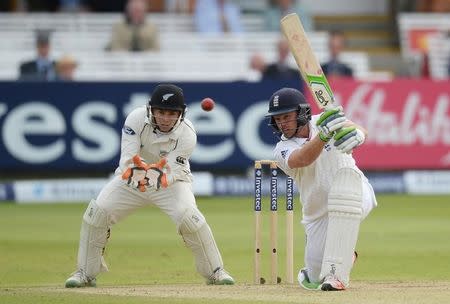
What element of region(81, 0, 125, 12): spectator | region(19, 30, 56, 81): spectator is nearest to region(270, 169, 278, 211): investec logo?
region(19, 30, 56, 81): spectator

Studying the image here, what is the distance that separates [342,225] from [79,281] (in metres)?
1.75

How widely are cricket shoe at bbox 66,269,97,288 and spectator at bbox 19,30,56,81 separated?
737cm

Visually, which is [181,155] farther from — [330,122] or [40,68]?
[40,68]

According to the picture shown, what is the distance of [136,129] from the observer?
773cm

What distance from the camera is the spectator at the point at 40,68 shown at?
14859 millimetres

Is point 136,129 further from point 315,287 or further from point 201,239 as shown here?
point 315,287

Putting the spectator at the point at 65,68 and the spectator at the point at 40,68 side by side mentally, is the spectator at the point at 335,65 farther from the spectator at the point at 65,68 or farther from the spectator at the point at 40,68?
the spectator at the point at 40,68

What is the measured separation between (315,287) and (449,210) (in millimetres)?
6543

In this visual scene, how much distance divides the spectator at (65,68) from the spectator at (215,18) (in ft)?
9.28

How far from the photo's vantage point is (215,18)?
1745 cm

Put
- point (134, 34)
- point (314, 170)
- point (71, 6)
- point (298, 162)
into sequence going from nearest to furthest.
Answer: point (298, 162), point (314, 170), point (134, 34), point (71, 6)

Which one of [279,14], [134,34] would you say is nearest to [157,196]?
[134,34]

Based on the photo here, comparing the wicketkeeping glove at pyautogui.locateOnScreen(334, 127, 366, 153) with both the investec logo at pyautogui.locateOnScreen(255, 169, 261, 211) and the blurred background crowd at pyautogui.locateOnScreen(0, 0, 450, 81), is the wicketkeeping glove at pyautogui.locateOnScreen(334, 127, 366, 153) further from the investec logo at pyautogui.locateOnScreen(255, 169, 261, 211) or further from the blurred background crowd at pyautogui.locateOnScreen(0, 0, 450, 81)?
the blurred background crowd at pyautogui.locateOnScreen(0, 0, 450, 81)

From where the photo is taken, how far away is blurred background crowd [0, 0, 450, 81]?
15781 mm
